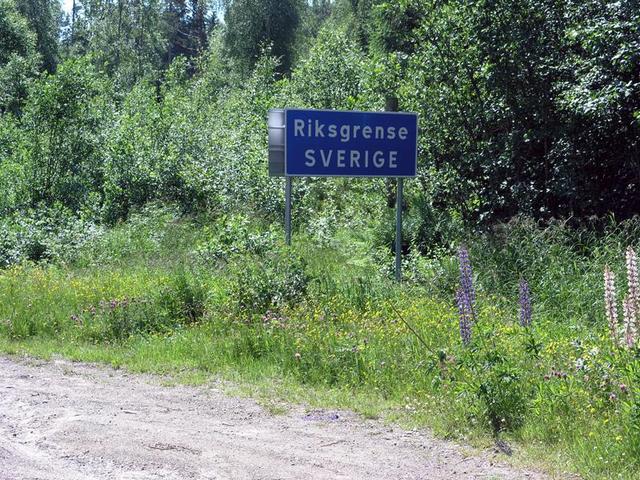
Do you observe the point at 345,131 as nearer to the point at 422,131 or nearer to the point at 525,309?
the point at 422,131

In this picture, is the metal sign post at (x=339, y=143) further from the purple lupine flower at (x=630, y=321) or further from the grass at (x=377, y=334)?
the purple lupine flower at (x=630, y=321)

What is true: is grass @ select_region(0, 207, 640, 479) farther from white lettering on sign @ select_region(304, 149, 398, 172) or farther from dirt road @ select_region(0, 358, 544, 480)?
white lettering on sign @ select_region(304, 149, 398, 172)

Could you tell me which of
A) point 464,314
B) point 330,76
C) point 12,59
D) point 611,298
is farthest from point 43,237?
point 12,59

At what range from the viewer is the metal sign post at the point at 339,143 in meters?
10.4

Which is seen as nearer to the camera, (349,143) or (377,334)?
(377,334)

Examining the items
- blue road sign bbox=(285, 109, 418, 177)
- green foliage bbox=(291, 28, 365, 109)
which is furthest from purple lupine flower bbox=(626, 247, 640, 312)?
green foliage bbox=(291, 28, 365, 109)

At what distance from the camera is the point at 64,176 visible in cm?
1920

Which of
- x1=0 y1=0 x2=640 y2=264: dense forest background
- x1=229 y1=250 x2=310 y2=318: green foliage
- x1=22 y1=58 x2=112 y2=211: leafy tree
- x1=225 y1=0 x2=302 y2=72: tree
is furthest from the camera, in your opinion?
x1=225 y1=0 x2=302 y2=72: tree

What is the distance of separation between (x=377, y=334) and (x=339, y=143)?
134 inches

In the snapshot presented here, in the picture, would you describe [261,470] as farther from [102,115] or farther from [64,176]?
[102,115]

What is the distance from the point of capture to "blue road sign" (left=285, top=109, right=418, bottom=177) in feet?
34.2

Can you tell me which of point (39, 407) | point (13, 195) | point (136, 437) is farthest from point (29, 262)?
point (136, 437)

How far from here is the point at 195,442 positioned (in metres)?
5.59

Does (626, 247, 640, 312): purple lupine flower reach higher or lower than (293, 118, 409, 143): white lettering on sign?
lower
